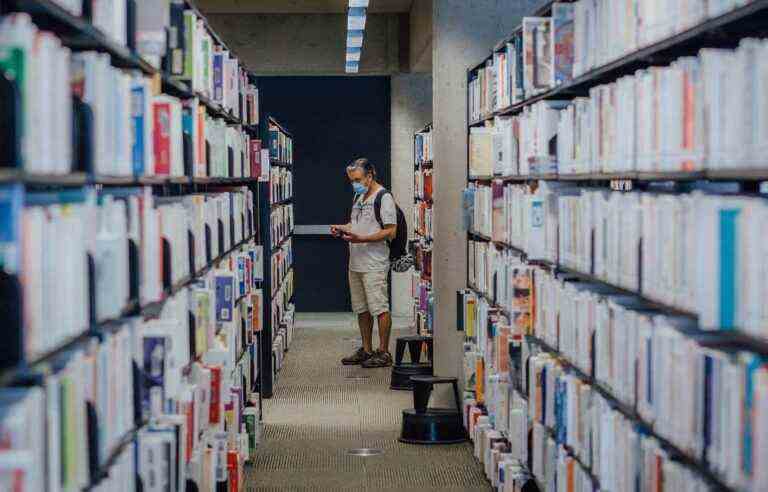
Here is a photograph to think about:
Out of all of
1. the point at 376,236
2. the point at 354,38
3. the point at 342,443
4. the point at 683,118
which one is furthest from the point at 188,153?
the point at 354,38

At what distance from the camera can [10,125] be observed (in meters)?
2.21

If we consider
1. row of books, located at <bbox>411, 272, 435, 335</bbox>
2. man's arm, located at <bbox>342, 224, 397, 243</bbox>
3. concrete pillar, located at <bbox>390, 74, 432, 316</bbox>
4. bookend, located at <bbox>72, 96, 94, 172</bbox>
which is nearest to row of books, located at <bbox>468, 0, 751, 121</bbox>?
bookend, located at <bbox>72, 96, 94, 172</bbox>

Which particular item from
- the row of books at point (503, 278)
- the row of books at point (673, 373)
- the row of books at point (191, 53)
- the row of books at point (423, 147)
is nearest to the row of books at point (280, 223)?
the row of books at point (423, 147)

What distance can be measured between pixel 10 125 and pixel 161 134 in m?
1.61

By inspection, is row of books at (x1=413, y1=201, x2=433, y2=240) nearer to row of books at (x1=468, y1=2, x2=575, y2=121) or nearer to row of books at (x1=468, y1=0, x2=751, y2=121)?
row of books at (x1=468, y1=2, x2=575, y2=121)

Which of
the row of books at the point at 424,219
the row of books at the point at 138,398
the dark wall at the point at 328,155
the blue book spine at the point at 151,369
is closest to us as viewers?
the row of books at the point at 138,398

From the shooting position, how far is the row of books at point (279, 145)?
923 centimetres

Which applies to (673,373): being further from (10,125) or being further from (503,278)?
(503,278)

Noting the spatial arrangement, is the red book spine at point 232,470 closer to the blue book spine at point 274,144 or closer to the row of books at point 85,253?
the row of books at point 85,253

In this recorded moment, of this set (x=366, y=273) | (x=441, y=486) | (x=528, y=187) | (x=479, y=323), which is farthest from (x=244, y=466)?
(x=366, y=273)

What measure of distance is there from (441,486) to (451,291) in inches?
77.9

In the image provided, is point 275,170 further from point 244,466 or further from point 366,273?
point 244,466

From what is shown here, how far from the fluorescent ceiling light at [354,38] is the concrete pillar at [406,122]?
2.77m

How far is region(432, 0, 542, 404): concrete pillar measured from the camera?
7867mm
